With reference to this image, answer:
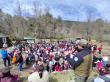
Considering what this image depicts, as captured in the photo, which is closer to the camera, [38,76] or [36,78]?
[36,78]

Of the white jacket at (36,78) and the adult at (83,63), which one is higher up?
the adult at (83,63)

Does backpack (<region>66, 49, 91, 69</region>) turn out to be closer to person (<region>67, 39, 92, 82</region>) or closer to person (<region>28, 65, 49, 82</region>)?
person (<region>67, 39, 92, 82</region>)

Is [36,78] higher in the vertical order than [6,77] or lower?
lower

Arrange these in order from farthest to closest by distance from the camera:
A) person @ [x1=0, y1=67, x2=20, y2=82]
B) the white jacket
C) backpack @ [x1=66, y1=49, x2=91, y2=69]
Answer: the white jacket < person @ [x1=0, y1=67, x2=20, y2=82] < backpack @ [x1=66, y1=49, x2=91, y2=69]

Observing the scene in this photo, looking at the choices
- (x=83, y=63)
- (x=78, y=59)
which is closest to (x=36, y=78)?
(x=83, y=63)

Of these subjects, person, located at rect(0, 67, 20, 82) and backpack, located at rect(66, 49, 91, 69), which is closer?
backpack, located at rect(66, 49, 91, 69)

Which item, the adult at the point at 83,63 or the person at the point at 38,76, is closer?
the adult at the point at 83,63

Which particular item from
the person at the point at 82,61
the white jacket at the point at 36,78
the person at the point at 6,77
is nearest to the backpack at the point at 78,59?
the person at the point at 82,61

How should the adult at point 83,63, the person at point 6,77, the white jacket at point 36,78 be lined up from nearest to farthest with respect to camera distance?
the adult at point 83,63 → the person at point 6,77 → the white jacket at point 36,78

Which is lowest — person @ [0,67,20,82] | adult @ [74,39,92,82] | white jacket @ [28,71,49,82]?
white jacket @ [28,71,49,82]

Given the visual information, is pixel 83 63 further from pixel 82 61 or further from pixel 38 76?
pixel 38 76

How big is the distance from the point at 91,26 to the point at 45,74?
123615 millimetres

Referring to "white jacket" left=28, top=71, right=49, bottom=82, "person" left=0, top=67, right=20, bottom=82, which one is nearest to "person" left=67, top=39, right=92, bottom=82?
"person" left=0, top=67, right=20, bottom=82

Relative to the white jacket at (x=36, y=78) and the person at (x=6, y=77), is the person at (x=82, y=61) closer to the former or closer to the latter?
the person at (x=6, y=77)
